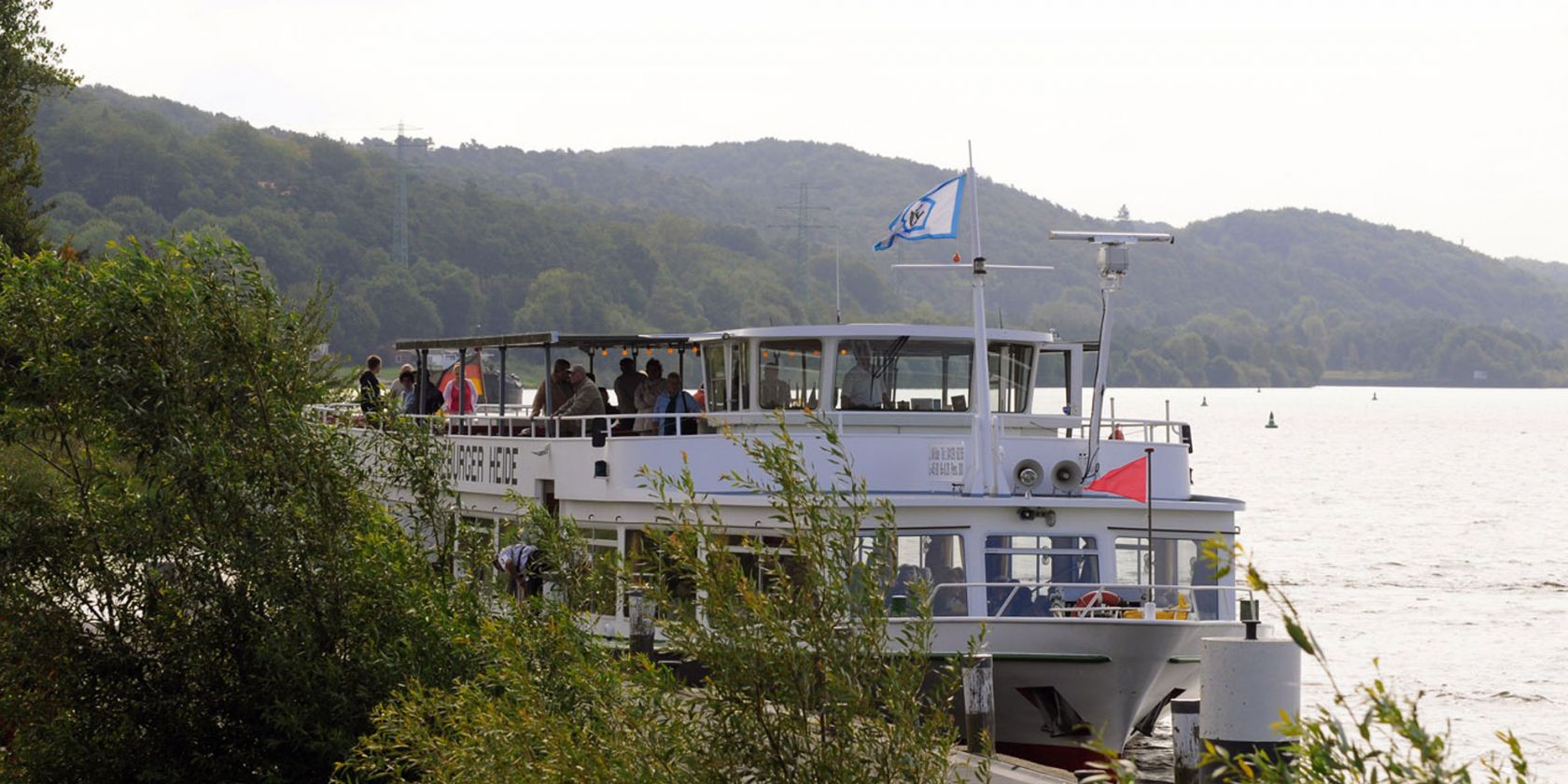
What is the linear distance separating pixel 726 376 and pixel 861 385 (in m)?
2.06

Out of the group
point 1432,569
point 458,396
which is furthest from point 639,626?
point 1432,569

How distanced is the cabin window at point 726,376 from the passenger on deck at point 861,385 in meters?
1.39

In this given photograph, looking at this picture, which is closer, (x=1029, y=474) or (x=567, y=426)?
(x=1029, y=474)

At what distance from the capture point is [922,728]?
31.1ft

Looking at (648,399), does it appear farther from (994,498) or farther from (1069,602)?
(1069,602)

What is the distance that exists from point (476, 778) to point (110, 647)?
5.57 m

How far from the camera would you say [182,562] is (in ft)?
48.4

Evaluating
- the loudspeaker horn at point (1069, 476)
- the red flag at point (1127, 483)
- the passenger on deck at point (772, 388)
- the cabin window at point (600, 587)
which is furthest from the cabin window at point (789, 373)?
the cabin window at point (600, 587)

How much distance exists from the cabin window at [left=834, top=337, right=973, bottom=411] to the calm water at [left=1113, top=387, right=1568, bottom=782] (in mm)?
5999

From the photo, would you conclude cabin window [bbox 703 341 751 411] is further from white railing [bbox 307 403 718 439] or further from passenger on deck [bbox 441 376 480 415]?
passenger on deck [bbox 441 376 480 415]

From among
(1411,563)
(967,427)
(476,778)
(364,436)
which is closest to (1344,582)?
(1411,563)

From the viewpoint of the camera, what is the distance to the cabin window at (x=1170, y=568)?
68.5ft

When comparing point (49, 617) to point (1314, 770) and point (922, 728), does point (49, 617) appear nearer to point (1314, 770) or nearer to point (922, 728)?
point (922, 728)

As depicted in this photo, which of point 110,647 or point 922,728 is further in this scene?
point 110,647
